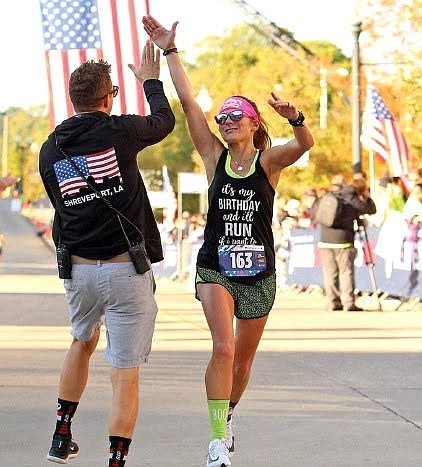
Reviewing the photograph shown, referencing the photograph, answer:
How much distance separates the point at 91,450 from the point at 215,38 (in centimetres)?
10815

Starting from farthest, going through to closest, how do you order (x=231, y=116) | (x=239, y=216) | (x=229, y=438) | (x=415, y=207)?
(x=415, y=207)
(x=231, y=116)
(x=239, y=216)
(x=229, y=438)

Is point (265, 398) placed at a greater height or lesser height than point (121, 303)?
lesser

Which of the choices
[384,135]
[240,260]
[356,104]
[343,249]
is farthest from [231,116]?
[384,135]

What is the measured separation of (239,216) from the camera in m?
7.85

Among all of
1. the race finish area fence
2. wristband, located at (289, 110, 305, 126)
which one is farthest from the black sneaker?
the race finish area fence

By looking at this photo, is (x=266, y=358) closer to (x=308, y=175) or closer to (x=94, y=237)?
(x=94, y=237)

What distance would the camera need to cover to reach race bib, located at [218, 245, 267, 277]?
7.82m

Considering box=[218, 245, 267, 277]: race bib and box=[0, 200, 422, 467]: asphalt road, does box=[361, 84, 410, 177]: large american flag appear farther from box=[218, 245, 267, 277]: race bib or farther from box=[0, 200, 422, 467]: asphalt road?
box=[218, 245, 267, 277]: race bib

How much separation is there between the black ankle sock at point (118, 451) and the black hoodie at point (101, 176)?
0.80 meters

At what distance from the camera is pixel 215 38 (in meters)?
115

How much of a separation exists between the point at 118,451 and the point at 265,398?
356 cm

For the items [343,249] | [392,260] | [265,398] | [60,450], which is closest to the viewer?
[60,450]

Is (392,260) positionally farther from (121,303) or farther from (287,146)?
(121,303)

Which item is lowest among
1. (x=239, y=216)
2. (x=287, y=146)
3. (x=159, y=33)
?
(x=239, y=216)
